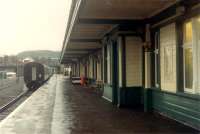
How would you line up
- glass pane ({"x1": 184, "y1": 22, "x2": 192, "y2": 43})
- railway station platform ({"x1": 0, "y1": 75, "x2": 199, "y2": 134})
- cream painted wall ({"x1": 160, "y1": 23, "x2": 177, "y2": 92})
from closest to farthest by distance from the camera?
railway station platform ({"x1": 0, "y1": 75, "x2": 199, "y2": 134})
glass pane ({"x1": 184, "y1": 22, "x2": 192, "y2": 43})
cream painted wall ({"x1": 160, "y1": 23, "x2": 177, "y2": 92})

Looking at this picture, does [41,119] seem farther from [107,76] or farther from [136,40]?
[107,76]

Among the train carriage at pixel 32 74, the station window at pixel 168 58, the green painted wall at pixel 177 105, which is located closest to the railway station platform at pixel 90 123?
the green painted wall at pixel 177 105

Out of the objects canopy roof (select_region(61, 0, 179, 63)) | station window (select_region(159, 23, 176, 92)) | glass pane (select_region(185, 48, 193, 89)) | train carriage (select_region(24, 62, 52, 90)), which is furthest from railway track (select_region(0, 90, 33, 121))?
train carriage (select_region(24, 62, 52, 90))

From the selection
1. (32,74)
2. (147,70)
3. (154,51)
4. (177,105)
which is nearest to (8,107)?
(147,70)

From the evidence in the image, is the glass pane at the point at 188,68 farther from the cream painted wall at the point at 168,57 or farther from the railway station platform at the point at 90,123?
the railway station platform at the point at 90,123

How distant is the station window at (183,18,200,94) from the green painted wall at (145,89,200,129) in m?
0.27

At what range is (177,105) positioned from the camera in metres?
11.7

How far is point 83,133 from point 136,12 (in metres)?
5.06

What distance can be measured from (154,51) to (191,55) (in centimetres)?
341

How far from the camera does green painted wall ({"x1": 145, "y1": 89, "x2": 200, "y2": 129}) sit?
10389 mm

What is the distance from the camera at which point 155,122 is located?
12.0m

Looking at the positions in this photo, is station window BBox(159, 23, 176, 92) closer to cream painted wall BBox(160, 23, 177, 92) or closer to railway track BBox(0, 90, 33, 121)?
cream painted wall BBox(160, 23, 177, 92)

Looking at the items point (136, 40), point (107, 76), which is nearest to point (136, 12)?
point (136, 40)

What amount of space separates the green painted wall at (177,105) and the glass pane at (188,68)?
32 centimetres
